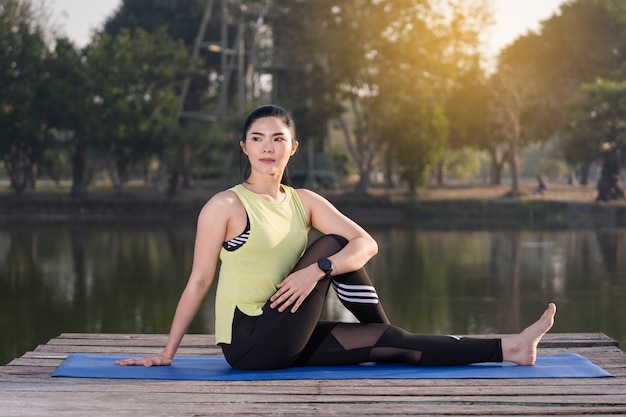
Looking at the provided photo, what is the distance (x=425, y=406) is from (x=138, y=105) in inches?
1354

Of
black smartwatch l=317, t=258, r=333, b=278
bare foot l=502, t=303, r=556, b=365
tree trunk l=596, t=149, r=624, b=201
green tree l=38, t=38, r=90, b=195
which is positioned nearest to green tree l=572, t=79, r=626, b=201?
tree trunk l=596, t=149, r=624, b=201

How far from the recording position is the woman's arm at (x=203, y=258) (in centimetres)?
461

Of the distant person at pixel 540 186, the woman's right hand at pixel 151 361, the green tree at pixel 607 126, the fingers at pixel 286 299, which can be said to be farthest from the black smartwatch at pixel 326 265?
the distant person at pixel 540 186

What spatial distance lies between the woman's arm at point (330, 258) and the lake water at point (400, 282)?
5.55 meters

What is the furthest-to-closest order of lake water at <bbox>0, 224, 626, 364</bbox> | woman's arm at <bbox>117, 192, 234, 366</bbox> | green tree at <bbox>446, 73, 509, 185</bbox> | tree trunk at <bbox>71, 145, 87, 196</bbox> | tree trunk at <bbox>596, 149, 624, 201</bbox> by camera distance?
green tree at <bbox>446, 73, 509, 185</bbox>, tree trunk at <bbox>71, 145, 87, 196</bbox>, tree trunk at <bbox>596, 149, 624, 201</bbox>, lake water at <bbox>0, 224, 626, 364</bbox>, woman's arm at <bbox>117, 192, 234, 366</bbox>

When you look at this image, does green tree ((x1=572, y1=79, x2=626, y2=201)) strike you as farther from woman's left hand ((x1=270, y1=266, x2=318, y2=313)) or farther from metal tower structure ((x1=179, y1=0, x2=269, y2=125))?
woman's left hand ((x1=270, y1=266, x2=318, y2=313))

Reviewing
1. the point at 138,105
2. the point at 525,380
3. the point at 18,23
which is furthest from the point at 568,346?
the point at 18,23

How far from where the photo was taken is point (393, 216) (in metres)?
A: 33.7

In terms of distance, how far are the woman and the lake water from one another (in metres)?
5.39

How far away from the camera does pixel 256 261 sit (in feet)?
15.3

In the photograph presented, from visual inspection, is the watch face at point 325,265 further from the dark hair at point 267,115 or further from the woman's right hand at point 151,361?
the woman's right hand at point 151,361

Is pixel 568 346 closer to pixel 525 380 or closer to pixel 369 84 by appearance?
pixel 525 380

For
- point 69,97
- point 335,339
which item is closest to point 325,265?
point 335,339

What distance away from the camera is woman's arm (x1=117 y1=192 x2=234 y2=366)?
15.1 ft
